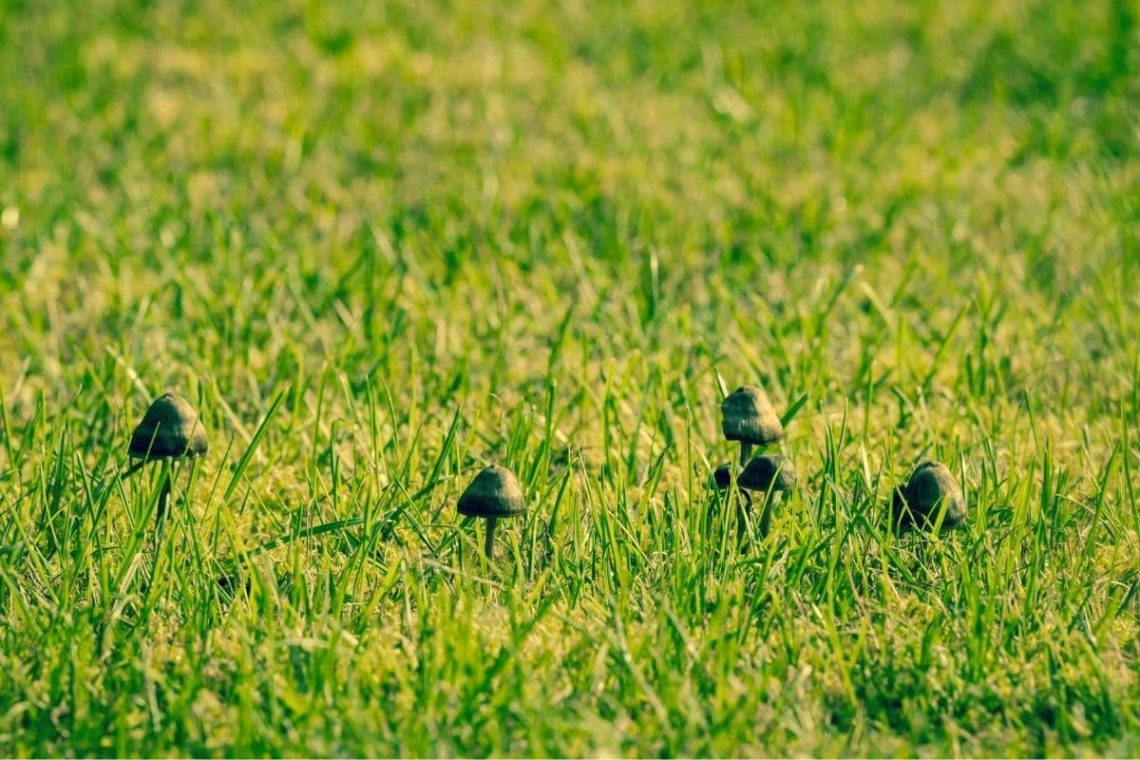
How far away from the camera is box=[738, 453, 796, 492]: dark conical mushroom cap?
3.31 meters

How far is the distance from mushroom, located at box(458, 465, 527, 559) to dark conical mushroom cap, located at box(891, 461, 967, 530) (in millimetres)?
820

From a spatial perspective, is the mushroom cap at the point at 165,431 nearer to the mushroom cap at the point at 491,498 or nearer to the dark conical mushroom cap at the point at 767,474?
the mushroom cap at the point at 491,498

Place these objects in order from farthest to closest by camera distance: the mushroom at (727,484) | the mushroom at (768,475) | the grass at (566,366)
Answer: the mushroom at (727,484) < the mushroom at (768,475) < the grass at (566,366)

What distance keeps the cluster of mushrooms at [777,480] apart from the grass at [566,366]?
7 centimetres

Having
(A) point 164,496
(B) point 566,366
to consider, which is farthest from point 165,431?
(B) point 566,366

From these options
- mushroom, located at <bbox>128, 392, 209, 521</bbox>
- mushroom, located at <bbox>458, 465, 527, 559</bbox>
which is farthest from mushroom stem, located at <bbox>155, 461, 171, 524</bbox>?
mushroom, located at <bbox>458, 465, 527, 559</bbox>

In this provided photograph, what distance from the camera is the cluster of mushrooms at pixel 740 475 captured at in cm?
318

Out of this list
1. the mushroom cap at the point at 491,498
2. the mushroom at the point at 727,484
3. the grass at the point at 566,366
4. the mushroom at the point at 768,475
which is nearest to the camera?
the grass at the point at 566,366

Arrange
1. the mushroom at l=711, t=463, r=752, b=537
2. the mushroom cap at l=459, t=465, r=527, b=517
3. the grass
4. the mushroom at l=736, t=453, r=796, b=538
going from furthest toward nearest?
the mushroom at l=711, t=463, r=752, b=537 < the mushroom at l=736, t=453, r=796, b=538 < the mushroom cap at l=459, t=465, r=527, b=517 < the grass

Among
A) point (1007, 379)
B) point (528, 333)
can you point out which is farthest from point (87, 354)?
point (1007, 379)

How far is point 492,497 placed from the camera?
3164 mm

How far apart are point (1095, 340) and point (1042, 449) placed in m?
0.85

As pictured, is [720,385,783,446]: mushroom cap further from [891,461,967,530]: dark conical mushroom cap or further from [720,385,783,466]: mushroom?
[891,461,967,530]: dark conical mushroom cap

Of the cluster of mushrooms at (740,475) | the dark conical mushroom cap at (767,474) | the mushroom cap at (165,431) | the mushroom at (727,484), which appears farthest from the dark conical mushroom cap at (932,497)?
the mushroom cap at (165,431)
